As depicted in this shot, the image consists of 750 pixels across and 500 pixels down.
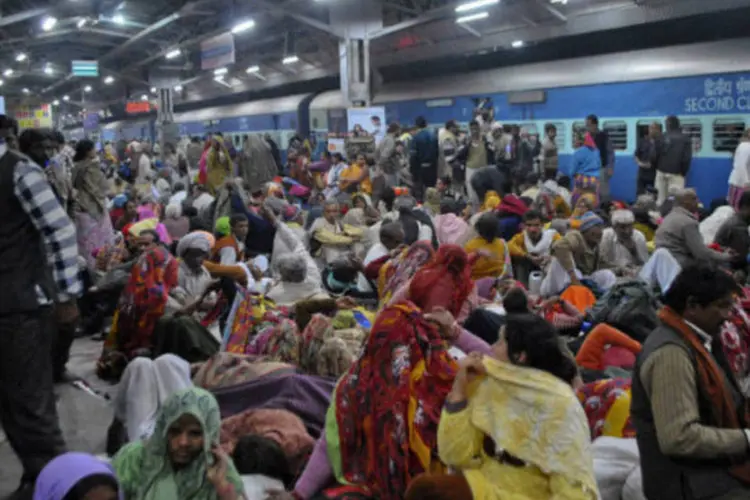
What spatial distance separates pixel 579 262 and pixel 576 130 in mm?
7220

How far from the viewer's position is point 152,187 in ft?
46.7

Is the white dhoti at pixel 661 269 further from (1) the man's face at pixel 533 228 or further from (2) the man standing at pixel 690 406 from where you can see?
(2) the man standing at pixel 690 406

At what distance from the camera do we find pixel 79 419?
15.9 feet

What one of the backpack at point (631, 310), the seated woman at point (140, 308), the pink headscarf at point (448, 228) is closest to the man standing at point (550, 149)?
the pink headscarf at point (448, 228)

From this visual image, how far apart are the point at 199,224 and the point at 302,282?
294 cm

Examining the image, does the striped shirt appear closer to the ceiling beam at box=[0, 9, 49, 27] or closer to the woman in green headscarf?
the woman in green headscarf

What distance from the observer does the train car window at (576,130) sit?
42.8ft

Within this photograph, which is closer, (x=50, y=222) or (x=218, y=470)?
(x=218, y=470)

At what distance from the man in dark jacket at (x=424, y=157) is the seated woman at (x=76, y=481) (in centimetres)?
1084

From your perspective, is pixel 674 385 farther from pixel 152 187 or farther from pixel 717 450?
pixel 152 187

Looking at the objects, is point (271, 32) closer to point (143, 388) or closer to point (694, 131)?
point (694, 131)

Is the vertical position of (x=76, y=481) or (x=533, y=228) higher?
(x=533, y=228)

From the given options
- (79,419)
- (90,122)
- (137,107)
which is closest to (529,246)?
(79,419)

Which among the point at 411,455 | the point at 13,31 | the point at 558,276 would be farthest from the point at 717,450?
the point at 13,31
